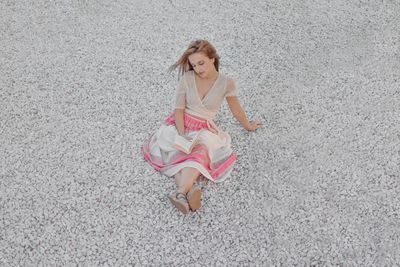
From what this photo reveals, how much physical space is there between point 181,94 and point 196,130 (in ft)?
0.73

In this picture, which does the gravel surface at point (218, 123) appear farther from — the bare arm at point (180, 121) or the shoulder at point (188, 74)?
the shoulder at point (188, 74)

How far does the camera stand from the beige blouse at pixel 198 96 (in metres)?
2.63

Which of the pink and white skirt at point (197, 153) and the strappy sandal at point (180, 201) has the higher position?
the pink and white skirt at point (197, 153)

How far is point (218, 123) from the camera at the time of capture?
10.2ft


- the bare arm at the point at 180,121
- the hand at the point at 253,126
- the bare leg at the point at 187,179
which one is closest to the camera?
the bare leg at the point at 187,179

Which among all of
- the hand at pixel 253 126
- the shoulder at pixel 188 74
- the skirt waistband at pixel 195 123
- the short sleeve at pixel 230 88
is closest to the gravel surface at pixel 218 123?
the hand at pixel 253 126

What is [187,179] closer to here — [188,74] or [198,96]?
[198,96]

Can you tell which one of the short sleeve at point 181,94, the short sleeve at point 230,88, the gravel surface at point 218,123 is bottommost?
the gravel surface at point 218,123

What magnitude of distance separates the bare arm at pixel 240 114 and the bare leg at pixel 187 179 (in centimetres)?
42

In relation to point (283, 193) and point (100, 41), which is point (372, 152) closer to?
point (283, 193)

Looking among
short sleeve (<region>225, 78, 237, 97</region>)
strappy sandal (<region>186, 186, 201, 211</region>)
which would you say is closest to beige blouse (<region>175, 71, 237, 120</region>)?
short sleeve (<region>225, 78, 237, 97</region>)

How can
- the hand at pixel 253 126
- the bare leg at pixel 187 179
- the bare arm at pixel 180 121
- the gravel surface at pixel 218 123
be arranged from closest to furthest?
the gravel surface at pixel 218 123 < the bare leg at pixel 187 179 < the bare arm at pixel 180 121 < the hand at pixel 253 126

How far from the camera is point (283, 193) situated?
269cm

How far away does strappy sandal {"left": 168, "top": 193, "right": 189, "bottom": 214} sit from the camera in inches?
97.7
